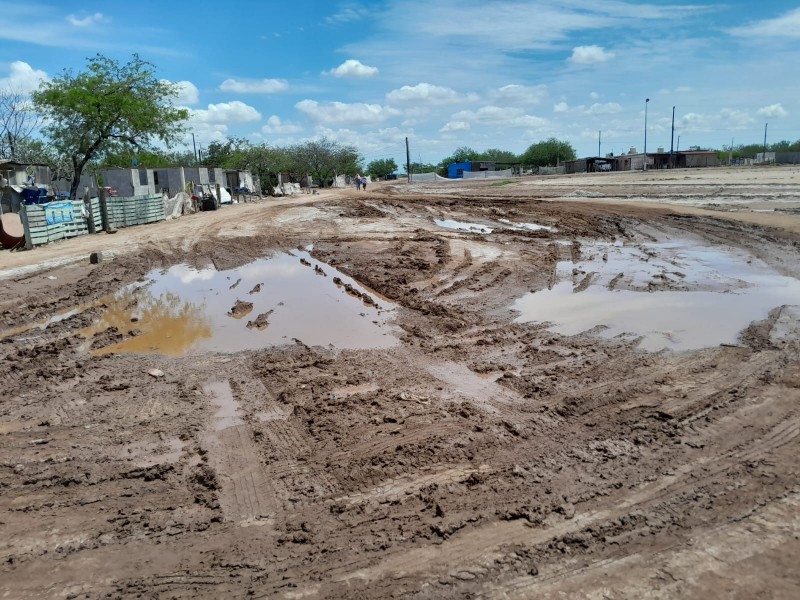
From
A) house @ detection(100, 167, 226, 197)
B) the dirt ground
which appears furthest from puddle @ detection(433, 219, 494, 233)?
house @ detection(100, 167, 226, 197)

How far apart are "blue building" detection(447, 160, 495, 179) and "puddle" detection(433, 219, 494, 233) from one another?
68.4 meters

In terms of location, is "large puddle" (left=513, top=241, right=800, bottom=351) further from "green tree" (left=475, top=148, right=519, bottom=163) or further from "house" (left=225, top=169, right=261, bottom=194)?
"green tree" (left=475, top=148, right=519, bottom=163)

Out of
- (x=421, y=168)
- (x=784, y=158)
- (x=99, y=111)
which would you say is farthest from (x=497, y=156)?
(x=99, y=111)

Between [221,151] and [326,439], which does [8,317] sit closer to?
[326,439]

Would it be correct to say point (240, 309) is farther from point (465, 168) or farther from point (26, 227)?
point (465, 168)

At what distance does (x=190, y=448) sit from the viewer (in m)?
5.18

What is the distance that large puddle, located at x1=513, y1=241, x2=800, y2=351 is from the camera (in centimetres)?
854

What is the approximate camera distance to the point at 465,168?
95.1m

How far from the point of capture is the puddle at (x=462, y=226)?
71.9ft

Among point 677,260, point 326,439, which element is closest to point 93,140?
point 677,260

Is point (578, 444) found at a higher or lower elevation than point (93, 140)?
lower

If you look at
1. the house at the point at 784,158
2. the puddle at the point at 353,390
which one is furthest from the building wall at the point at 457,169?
the puddle at the point at 353,390

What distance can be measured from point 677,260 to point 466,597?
1330 centimetres

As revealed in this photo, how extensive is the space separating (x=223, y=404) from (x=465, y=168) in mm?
92504
